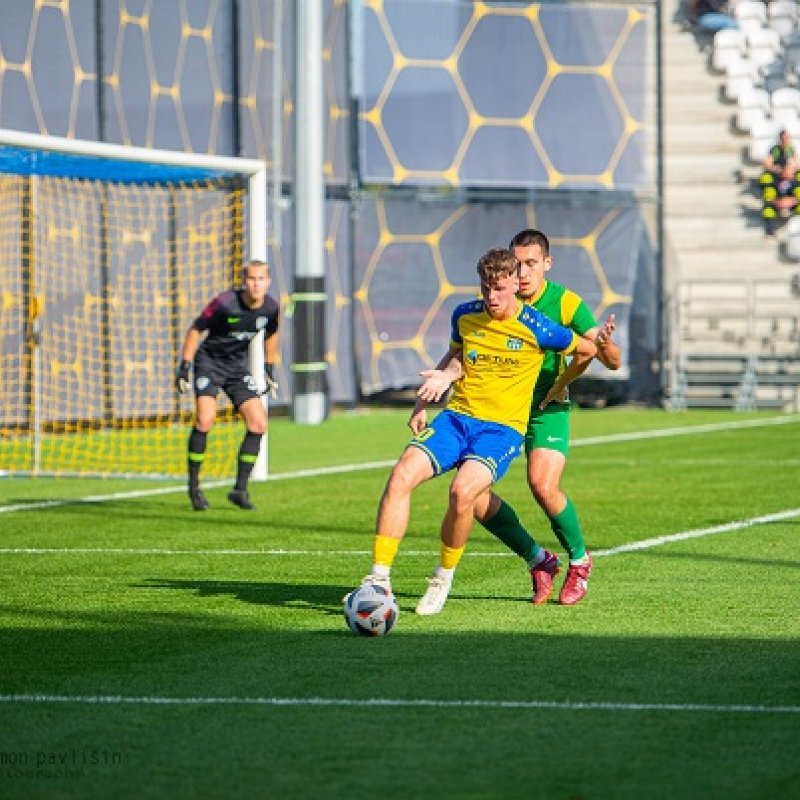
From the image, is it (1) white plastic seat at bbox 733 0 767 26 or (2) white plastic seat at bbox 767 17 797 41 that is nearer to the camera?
(1) white plastic seat at bbox 733 0 767 26

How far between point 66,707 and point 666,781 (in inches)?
86.5

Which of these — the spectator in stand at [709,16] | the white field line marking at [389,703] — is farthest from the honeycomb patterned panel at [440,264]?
the white field line marking at [389,703]

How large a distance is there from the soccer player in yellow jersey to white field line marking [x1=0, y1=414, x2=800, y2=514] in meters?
6.21

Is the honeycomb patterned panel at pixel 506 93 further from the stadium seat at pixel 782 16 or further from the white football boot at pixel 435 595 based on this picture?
the white football boot at pixel 435 595

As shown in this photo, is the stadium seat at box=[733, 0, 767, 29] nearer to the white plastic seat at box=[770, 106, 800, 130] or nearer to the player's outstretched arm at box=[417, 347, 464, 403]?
the white plastic seat at box=[770, 106, 800, 130]

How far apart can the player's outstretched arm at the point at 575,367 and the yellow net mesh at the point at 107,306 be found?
9.94 metres

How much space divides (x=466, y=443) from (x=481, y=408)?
19cm

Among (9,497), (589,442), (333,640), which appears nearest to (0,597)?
(333,640)

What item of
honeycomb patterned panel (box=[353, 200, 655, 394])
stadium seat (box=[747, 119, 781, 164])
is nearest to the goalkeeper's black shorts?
honeycomb patterned panel (box=[353, 200, 655, 394])

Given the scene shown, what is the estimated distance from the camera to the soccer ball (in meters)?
8.12

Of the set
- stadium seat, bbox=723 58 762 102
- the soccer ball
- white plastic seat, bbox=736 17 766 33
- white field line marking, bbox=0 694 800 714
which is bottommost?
white field line marking, bbox=0 694 800 714

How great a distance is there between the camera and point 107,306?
23.2 meters

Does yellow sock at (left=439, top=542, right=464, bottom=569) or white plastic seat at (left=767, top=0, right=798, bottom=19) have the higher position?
white plastic seat at (left=767, top=0, right=798, bottom=19)

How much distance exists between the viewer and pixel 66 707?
6633 millimetres
